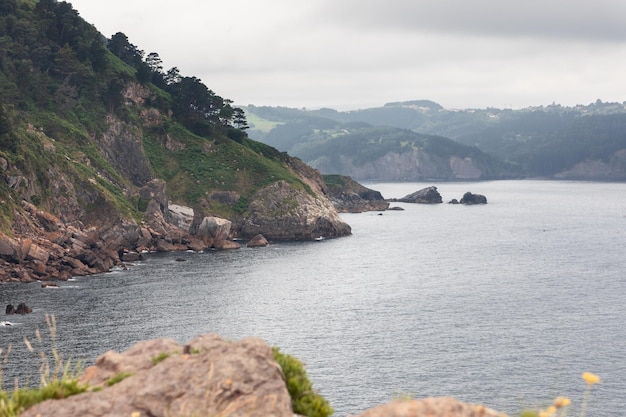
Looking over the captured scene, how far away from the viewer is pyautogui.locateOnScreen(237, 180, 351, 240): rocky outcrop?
187750 mm

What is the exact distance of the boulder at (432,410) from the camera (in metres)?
11.3

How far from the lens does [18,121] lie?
15750 cm

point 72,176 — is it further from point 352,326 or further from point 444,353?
point 444,353

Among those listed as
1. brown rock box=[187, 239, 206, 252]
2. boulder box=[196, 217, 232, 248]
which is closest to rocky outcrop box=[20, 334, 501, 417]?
brown rock box=[187, 239, 206, 252]

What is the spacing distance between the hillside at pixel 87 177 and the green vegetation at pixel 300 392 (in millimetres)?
117835

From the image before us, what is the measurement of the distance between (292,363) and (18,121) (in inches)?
6140

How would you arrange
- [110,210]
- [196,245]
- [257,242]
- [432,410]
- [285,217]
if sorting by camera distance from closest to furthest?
[432,410]
[110,210]
[196,245]
[257,242]
[285,217]

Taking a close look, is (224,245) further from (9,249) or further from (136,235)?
(9,249)

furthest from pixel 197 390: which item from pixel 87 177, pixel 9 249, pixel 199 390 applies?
pixel 87 177

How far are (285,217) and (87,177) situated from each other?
166ft

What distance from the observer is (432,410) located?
1144 centimetres

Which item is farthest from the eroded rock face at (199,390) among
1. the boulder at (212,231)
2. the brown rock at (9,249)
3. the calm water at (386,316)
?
the boulder at (212,231)

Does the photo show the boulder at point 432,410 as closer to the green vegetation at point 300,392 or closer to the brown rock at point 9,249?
the green vegetation at point 300,392

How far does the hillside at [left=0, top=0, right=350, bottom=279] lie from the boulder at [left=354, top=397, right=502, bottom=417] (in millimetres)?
121499
